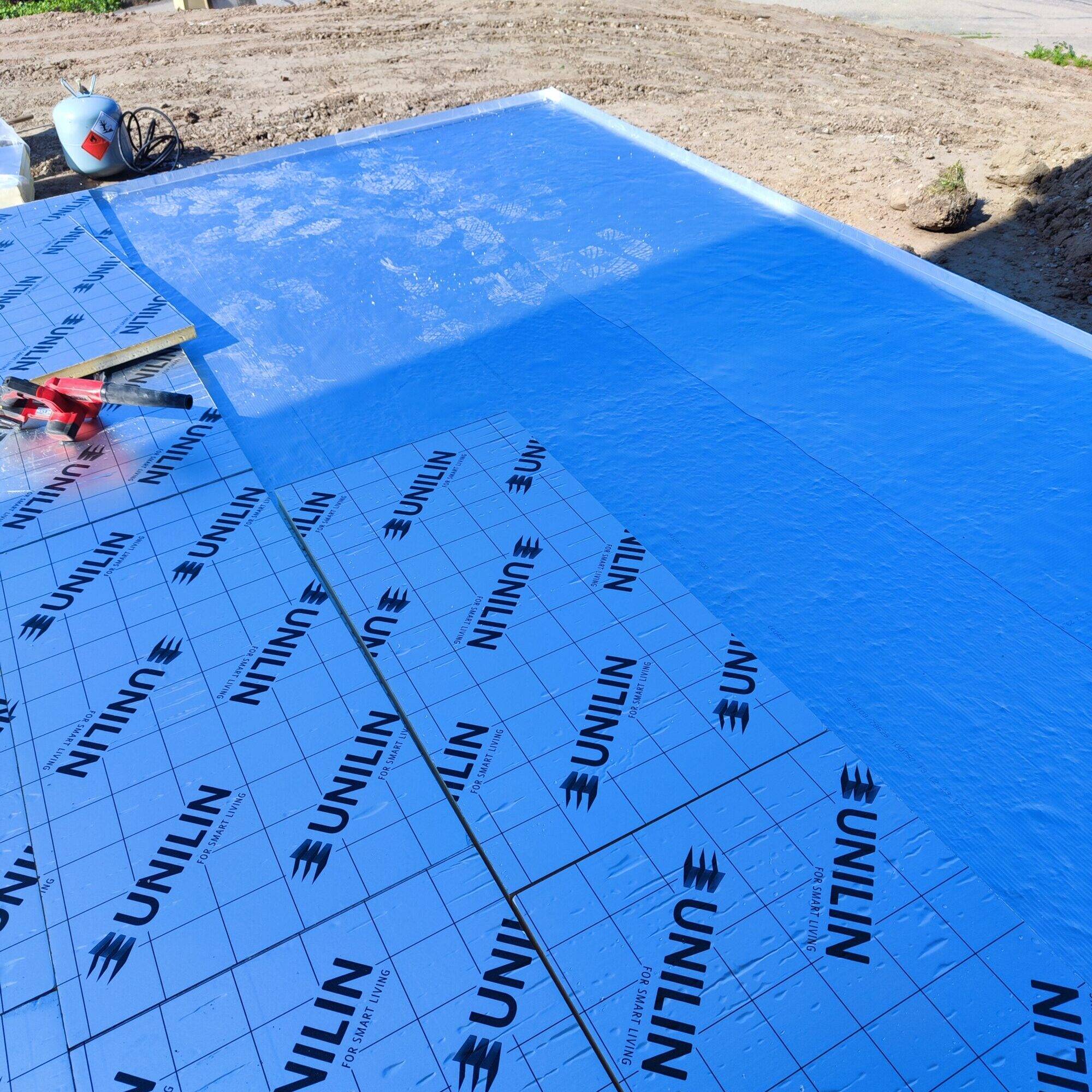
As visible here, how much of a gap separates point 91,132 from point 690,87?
581 cm

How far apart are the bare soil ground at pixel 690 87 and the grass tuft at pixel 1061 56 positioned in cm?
27

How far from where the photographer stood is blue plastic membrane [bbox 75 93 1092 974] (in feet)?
7.72

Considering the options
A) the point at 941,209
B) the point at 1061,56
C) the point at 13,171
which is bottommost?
the point at 941,209

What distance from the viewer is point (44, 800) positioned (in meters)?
2.13

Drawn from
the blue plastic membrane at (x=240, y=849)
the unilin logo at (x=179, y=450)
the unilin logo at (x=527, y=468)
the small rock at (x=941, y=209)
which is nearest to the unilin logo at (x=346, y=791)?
the blue plastic membrane at (x=240, y=849)

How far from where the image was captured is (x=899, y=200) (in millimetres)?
6645

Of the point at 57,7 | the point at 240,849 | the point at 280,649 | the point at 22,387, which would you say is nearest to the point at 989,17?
the point at 57,7

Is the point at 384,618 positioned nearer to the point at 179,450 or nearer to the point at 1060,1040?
the point at 179,450

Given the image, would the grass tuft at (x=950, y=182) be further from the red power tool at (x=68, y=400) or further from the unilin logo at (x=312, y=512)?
the red power tool at (x=68, y=400)

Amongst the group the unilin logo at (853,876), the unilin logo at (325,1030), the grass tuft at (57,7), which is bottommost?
the unilin logo at (325,1030)

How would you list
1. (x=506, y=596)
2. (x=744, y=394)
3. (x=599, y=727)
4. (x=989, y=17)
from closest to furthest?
(x=599, y=727)
(x=506, y=596)
(x=744, y=394)
(x=989, y=17)

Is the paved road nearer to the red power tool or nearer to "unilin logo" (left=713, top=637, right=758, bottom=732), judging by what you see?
"unilin logo" (left=713, top=637, right=758, bottom=732)

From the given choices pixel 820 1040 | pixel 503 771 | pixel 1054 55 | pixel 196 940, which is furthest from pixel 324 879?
pixel 1054 55

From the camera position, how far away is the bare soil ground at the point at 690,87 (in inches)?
263
